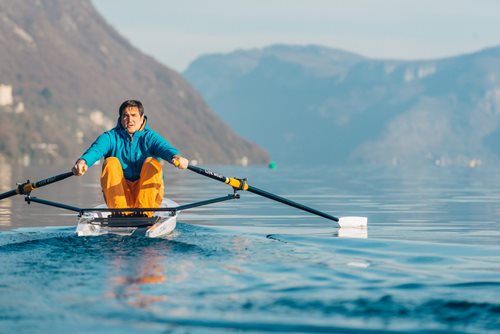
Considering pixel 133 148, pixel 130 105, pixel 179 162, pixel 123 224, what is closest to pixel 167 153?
pixel 179 162

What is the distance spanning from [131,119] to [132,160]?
0.71 m

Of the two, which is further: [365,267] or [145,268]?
[365,267]

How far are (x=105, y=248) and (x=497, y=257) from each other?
20.8 ft

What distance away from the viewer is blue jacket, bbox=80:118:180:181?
16219 millimetres

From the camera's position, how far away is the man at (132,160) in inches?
627

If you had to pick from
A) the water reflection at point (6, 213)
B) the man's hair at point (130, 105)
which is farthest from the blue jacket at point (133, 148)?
the water reflection at point (6, 213)

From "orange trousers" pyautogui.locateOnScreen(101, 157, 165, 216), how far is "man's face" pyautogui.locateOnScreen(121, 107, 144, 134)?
65cm

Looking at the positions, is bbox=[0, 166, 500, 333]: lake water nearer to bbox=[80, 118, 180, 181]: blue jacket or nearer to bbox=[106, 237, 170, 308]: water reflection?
Result: bbox=[106, 237, 170, 308]: water reflection

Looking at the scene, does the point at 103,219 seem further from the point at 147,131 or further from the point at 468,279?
the point at 468,279

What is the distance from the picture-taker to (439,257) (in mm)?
14859

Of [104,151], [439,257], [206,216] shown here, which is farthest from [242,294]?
[206,216]

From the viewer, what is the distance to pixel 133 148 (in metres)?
16.3

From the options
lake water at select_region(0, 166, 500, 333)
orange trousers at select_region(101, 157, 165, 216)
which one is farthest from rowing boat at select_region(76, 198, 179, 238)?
lake water at select_region(0, 166, 500, 333)

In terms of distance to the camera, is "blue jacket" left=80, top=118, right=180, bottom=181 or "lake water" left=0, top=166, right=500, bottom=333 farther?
"blue jacket" left=80, top=118, right=180, bottom=181
